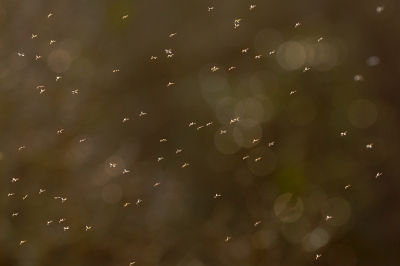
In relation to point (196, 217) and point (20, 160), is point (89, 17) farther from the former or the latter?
point (196, 217)

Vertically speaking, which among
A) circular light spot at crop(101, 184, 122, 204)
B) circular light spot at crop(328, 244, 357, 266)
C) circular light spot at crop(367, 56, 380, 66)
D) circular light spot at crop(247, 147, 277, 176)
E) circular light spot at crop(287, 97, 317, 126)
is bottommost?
circular light spot at crop(328, 244, 357, 266)

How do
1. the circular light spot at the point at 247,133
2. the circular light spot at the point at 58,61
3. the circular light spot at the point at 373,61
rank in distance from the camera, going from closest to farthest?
the circular light spot at the point at 373,61
the circular light spot at the point at 247,133
the circular light spot at the point at 58,61

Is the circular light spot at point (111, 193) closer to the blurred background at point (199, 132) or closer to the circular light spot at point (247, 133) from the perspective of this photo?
the blurred background at point (199, 132)

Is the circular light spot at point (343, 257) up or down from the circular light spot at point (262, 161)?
down

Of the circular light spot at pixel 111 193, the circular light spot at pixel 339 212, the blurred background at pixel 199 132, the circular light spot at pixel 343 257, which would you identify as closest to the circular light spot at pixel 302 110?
the blurred background at pixel 199 132

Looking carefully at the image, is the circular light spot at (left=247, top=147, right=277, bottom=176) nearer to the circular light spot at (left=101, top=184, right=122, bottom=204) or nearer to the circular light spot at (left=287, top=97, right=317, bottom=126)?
the circular light spot at (left=287, top=97, right=317, bottom=126)

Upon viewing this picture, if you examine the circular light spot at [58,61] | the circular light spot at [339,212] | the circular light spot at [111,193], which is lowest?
the circular light spot at [339,212]

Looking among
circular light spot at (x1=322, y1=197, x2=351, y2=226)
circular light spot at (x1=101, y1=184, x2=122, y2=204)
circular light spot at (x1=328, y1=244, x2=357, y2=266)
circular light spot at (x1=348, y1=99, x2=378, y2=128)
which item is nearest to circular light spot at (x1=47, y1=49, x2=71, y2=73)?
circular light spot at (x1=101, y1=184, x2=122, y2=204)
